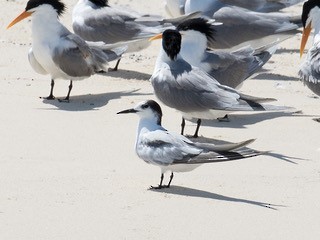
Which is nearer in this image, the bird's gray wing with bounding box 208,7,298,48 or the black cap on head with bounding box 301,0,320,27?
the black cap on head with bounding box 301,0,320,27

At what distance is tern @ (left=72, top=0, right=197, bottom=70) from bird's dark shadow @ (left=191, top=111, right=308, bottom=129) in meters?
2.10

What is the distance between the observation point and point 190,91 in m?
7.53

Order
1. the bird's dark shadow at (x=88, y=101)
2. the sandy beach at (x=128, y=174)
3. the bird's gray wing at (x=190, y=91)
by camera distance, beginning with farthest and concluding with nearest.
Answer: the bird's dark shadow at (x=88, y=101) < the bird's gray wing at (x=190, y=91) < the sandy beach at (x=128, y=174)

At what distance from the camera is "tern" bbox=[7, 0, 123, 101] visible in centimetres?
884

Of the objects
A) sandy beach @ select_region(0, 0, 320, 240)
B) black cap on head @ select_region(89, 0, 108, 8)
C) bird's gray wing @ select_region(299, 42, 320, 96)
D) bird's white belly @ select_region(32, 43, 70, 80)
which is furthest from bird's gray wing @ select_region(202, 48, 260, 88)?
black cap on head @ select_region(89, 0, 108, 8)

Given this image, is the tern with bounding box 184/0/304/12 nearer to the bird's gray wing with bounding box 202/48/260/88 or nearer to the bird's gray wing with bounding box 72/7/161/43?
the bird's gray wing with bounding box 72/7/161/43

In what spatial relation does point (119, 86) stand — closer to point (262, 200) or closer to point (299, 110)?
point (299, 110)

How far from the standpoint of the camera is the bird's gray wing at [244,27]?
10.4m

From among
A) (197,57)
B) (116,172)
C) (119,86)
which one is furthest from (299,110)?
(116,172)

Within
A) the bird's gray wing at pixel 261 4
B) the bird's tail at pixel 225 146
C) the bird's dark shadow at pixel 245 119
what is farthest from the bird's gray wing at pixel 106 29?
the bird's tail at pixel 225 146

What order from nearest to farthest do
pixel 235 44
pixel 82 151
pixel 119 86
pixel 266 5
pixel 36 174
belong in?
pixel 36 174
pixel 82 151
pixel 119 86
pixel 235 44
pixel 266 5

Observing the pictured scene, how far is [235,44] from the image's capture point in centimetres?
1042

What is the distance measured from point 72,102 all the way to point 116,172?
2.31m

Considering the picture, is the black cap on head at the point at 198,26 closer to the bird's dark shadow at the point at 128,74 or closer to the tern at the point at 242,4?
the bird's dark shadow at the point at 128,74
